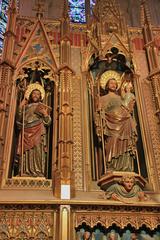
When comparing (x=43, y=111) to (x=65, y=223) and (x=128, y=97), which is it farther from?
(x=65, y=223)

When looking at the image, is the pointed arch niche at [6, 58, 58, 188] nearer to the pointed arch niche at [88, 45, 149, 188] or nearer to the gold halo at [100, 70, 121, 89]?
the pointed arch niche at [88, 45, 149, 188]

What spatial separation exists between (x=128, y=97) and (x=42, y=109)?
2070 millimetres

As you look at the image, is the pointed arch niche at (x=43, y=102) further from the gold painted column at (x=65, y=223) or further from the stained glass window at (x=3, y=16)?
the stained glass window at (x=3, y=16)

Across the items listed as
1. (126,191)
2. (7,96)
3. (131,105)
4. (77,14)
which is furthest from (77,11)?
(126,191)

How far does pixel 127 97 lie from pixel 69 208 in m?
3.32

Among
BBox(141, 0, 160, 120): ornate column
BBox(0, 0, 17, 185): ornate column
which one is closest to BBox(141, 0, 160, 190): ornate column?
BBox(141, 0, 160, 120): ornate column

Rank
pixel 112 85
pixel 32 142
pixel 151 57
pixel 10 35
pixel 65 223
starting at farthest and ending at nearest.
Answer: pixel 151 57
pixel 10 35
pixel 112 85
pixel 32 142
pixel 65 223

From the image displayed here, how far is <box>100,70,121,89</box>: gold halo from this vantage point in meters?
8.93

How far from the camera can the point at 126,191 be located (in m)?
6.70

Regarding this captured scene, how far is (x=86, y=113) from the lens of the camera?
8133 millimetres

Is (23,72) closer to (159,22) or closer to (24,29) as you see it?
(24,29)

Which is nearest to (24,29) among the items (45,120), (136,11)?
(45,120)

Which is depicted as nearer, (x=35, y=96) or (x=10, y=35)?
(x=35, y=96)

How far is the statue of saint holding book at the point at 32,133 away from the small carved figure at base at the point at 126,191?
1.43 metres
